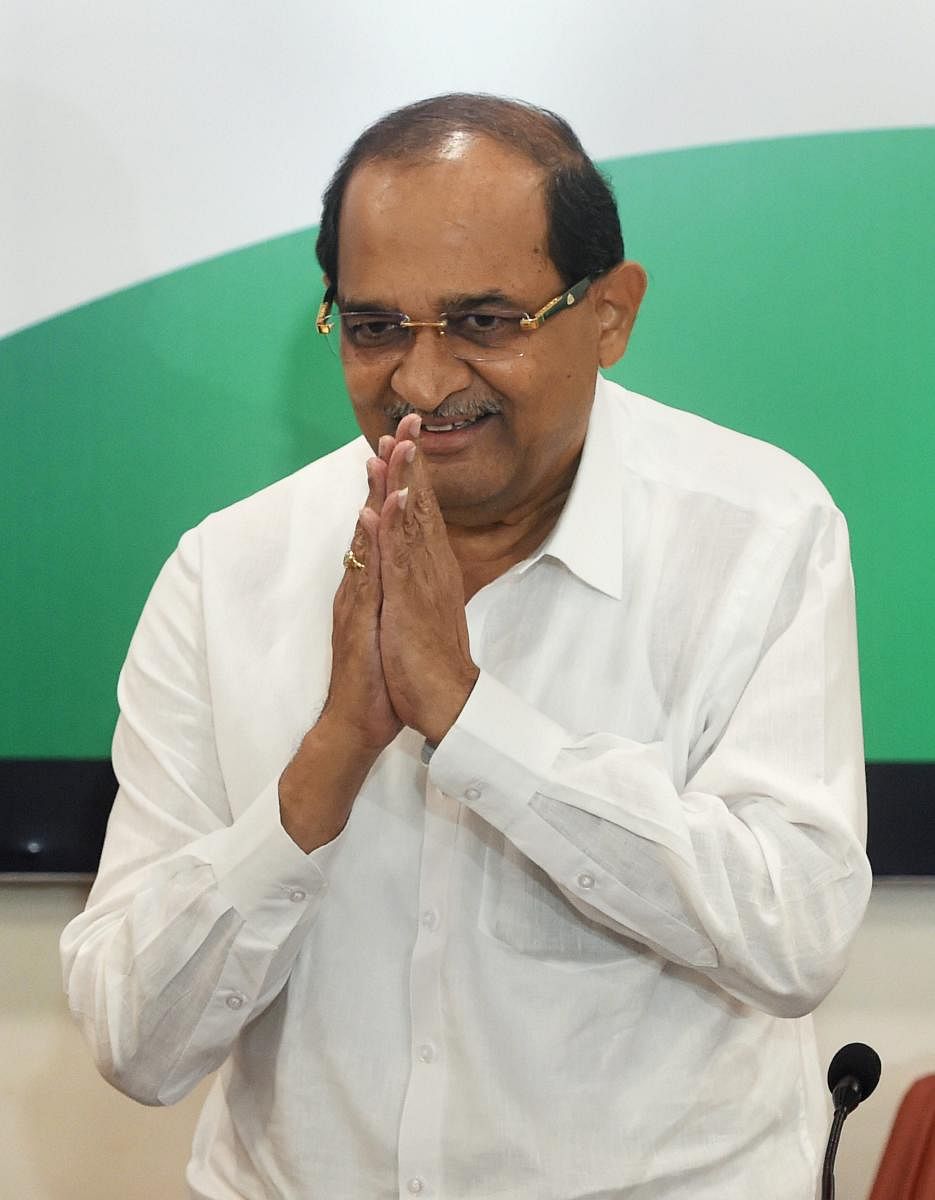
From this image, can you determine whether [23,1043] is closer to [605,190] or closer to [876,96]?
[605,190]

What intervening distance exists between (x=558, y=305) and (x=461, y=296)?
0.41 feet

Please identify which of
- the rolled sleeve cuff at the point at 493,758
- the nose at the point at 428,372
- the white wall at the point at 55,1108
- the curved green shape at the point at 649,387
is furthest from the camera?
the white wall at the point at 55,1108

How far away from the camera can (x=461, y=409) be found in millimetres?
1722

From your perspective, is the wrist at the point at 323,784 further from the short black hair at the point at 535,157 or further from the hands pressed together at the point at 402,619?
the short black hair at the point at 535,157

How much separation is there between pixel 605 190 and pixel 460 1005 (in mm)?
937

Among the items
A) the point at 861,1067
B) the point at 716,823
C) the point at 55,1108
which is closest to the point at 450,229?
the point at 716,823

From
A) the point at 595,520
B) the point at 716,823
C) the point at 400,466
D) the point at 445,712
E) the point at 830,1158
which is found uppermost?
the point at 400,466

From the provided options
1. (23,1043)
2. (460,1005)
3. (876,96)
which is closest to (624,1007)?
(460,1005)

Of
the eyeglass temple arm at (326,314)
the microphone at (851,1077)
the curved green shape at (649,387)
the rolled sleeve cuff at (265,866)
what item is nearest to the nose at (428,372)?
the eyeglass temple arm at (326,314)

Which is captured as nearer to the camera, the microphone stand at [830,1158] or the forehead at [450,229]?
the forehead at [450,229]

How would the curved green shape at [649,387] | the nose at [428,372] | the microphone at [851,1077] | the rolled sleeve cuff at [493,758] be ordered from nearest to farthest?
1. the rolled sleeve cuff at [493,758]
2. the nose at [428,372]
3. the microphone at [851,1077]
4. the curved green shape at [649,387]

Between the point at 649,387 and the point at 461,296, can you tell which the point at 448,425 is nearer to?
the point at 461,296

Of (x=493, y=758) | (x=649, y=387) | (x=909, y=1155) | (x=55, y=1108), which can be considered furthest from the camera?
(x=55, y=1108)

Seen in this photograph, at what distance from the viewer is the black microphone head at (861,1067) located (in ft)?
6.41
